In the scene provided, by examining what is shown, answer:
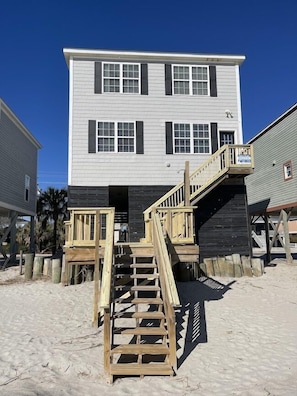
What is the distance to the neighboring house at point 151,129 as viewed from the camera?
13977 millimetres

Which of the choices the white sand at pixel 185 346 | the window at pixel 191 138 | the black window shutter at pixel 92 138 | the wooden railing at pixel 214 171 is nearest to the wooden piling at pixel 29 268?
the white sand at pixel 185 346

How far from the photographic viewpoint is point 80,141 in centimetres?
1400

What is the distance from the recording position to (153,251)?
26.9 feet

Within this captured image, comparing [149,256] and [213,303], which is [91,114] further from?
[213,303]

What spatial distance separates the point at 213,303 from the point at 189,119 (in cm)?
848

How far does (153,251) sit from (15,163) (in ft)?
46.8

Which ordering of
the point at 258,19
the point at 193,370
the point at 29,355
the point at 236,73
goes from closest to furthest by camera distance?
the point at 193,370, the point at 29,355, the point at 258,19, the point at 236,73

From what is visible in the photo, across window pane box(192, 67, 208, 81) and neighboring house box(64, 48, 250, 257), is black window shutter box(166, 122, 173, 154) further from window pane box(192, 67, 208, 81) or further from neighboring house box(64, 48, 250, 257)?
window pane box(192, 67, 208, 81)

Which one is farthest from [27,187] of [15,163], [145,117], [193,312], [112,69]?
[193,312]

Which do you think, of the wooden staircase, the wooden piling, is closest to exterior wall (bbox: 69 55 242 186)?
the wooden piling

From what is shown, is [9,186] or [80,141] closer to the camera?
[80,141]

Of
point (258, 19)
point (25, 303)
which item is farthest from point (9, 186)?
point (258, 19)

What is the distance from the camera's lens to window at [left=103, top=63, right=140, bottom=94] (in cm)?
1463

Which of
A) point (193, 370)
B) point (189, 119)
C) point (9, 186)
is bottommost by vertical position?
point (193, 370)
